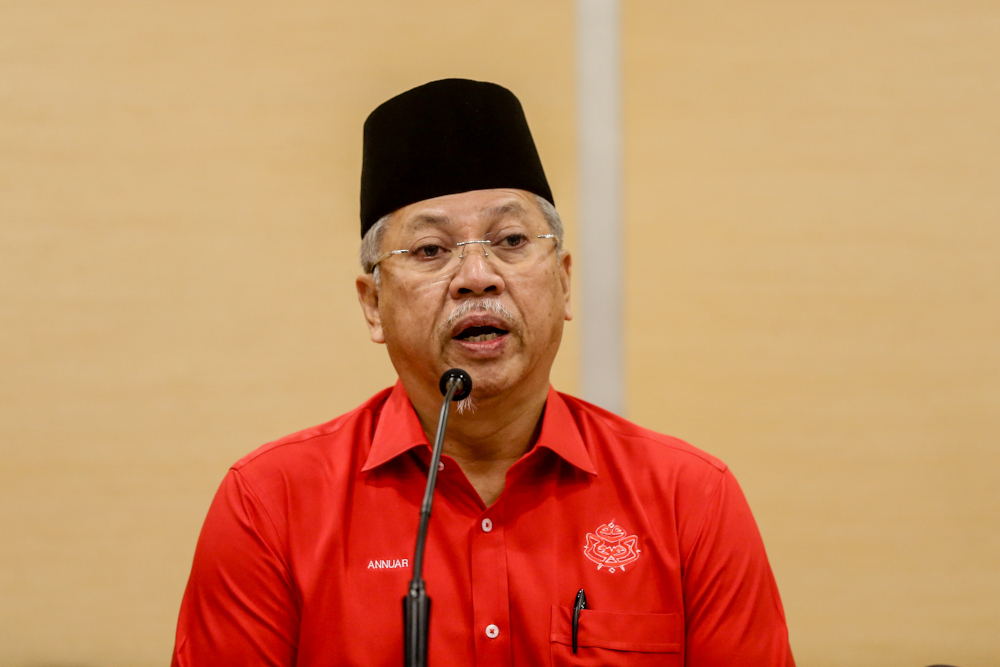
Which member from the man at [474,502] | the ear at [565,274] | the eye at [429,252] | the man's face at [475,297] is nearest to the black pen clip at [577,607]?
the man at [474,502]

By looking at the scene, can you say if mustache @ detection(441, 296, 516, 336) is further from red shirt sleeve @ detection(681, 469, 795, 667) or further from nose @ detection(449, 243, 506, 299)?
red shirt sleeve @ detection(681, 469, 795, 667)

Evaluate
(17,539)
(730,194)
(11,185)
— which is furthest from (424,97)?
(17,539)

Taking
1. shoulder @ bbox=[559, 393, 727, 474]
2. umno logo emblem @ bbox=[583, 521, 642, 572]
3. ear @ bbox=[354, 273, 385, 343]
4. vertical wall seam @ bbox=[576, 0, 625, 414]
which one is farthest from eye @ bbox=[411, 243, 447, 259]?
vertical wall seam @ bbox=[576, 0, 625, 414]

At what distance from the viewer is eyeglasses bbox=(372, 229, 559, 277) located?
3.99ft

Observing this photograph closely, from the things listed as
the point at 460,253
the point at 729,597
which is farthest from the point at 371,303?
the point at 729,597

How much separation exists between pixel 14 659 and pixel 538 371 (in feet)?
4.97

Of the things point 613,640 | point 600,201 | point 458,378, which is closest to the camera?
point 458,378

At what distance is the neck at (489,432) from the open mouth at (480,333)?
4.4 inches

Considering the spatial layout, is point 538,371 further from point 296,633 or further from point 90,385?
point 90,385

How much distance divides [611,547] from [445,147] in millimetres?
685

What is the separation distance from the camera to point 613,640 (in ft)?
3.73

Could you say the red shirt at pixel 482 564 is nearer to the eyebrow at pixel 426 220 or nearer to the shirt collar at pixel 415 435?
the shirt collar at pixel 415 435

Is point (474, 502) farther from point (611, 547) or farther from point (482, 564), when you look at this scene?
point (611, 547)

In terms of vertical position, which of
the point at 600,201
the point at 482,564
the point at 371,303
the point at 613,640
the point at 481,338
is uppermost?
the point at 600,201
